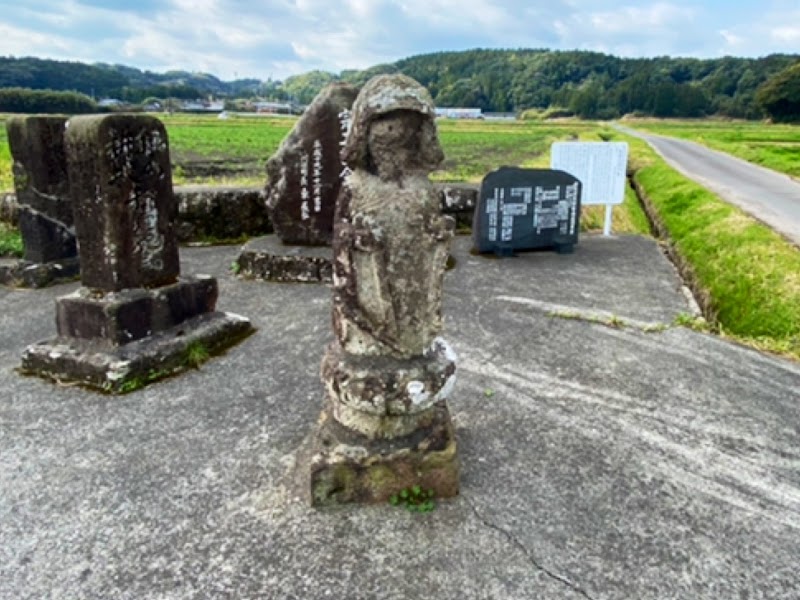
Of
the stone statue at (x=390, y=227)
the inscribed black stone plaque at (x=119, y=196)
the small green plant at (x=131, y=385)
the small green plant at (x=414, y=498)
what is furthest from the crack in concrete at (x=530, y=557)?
the inscribed black stone plaque at (x=119, y=196)

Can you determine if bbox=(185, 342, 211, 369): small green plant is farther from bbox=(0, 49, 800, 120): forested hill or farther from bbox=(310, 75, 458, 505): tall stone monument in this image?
bbox=(0, 49, 800, 120): forested hill

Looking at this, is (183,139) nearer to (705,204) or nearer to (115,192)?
(705,204)

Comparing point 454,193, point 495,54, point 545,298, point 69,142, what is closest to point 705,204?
point 454,193

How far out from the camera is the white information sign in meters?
8.72

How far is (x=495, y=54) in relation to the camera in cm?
11962

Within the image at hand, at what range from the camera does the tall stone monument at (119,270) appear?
420 centimetres

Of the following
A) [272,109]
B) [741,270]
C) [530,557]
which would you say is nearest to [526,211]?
[741,270]

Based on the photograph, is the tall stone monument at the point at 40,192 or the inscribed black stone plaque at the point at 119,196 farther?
the tall stone monument at the point at 40,192

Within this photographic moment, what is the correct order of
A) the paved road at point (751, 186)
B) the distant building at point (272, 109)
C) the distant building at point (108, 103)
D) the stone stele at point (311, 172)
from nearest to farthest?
the stone stele at point (311, 172) → the paved road at point (751, 186) → the distant building at point (108, 103) → the distant building at point (272, 109)

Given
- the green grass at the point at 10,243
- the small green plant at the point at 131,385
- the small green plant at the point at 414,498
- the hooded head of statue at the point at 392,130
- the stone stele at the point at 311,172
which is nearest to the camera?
the hooded head of statue at the point at 392,130

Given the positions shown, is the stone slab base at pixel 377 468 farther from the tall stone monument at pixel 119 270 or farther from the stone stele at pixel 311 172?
the stone stele at pixel 311 172

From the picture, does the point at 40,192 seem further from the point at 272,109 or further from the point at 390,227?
the point at 272,109

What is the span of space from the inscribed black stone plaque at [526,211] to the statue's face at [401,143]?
4972 millimetres

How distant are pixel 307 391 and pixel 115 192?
1.94 m
